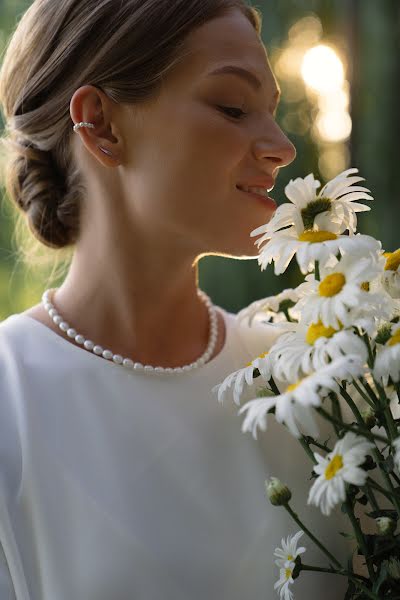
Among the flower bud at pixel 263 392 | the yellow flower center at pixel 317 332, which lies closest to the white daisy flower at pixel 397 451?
the yellow flower center at pixel 317 332

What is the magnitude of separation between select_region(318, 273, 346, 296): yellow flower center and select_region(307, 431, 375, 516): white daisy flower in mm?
127

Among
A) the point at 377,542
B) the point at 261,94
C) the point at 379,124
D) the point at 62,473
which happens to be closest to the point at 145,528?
the point at 62,473

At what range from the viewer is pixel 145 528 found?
98cm

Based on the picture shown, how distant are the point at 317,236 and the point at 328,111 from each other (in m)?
1.99

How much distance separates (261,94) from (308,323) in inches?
17.2

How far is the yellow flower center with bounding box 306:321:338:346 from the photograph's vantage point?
2.26 feet

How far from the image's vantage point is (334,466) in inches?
26.9

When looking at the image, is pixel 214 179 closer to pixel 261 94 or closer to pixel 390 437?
pixel 261 94

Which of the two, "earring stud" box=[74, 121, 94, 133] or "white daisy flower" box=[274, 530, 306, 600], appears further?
"earring stud" box=[74, 121, 94, 133]

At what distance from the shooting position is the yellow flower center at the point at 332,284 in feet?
2.30


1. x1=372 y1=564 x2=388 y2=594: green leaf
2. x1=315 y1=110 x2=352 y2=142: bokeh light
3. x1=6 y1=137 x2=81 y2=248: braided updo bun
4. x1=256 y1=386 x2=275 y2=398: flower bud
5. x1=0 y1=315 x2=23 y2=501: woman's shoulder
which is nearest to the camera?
x1=372 y1=564 x2=388 y2=594: green leaf

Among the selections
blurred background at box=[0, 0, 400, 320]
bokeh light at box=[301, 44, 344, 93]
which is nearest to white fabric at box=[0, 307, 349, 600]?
blurred background at box=[0, 0, 400, 320]

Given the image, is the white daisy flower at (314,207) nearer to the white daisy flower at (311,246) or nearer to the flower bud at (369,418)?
the white daisy flower at (311,246)

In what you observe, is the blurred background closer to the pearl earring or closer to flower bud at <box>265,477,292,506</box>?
the pearl earring
